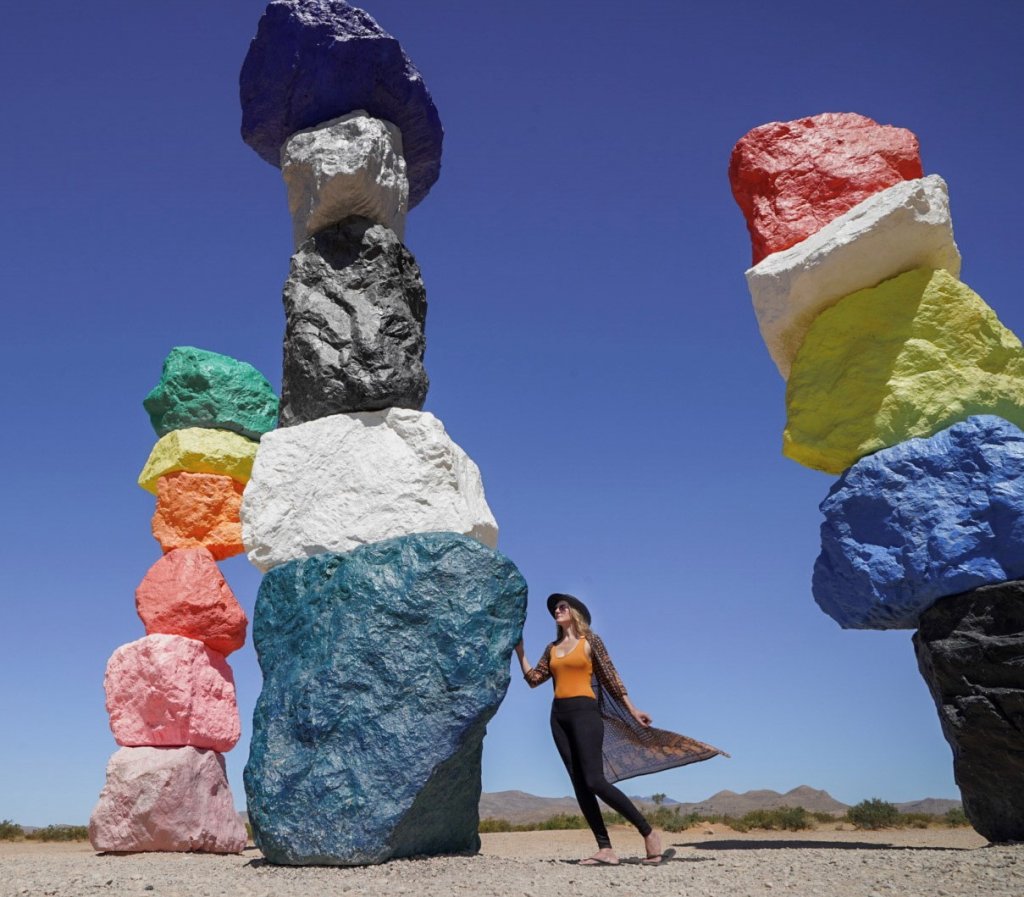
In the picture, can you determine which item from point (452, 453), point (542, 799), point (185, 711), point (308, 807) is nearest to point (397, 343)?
point (452, 453)

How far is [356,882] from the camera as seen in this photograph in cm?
445

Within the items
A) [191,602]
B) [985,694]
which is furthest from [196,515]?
[985,694]

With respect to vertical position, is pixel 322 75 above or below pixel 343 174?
above

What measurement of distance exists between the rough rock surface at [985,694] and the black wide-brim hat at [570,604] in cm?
213

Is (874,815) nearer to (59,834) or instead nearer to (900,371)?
(900,371)

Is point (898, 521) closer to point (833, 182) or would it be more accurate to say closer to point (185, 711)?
point (833, 182)

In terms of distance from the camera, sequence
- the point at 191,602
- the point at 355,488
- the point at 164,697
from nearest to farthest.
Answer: the point at 355,488 < the point at 164,697 < the point at 191,602

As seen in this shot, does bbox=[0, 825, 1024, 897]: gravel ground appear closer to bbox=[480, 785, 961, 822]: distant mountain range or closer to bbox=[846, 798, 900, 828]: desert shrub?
bbox=[846, 798, 900, 828]: desert shrub

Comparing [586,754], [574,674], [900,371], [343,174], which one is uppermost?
[343,174]

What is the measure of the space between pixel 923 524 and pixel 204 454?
20.1 ft

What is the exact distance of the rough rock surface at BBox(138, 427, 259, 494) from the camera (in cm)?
879

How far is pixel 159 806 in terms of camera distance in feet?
25.4

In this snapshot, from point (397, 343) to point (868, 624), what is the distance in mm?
3515

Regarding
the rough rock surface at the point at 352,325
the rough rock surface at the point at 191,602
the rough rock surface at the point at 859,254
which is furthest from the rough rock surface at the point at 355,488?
the rough rock surface at the point at 191,602
